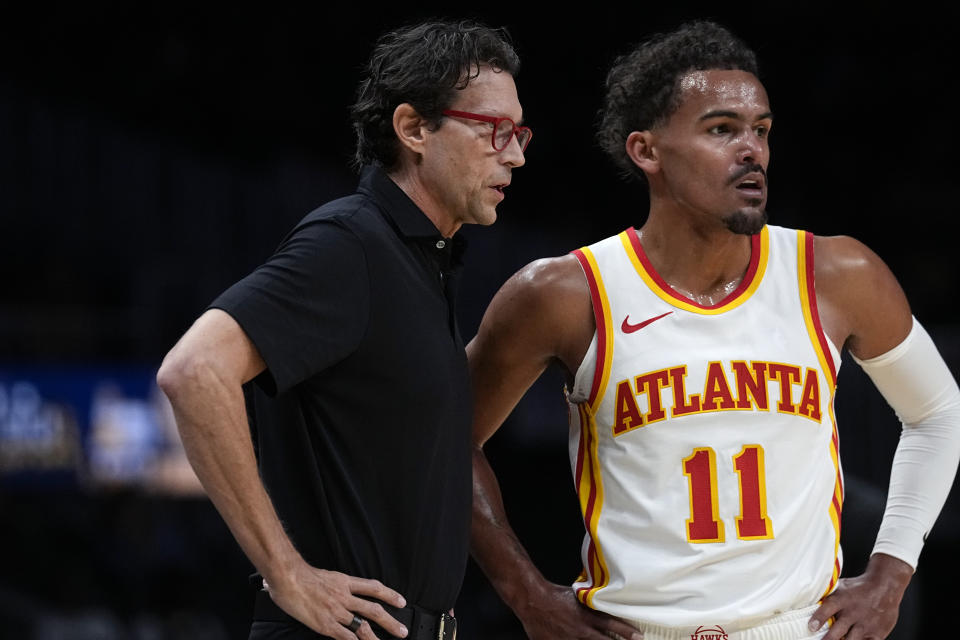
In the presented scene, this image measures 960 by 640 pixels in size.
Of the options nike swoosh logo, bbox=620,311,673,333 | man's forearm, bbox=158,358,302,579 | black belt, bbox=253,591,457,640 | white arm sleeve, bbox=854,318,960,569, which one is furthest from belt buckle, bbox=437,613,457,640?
white arm sleeve, bbox=854,318,960,569

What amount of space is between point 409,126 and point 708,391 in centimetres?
86

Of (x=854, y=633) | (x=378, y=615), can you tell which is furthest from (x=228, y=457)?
(x=854, y=633)

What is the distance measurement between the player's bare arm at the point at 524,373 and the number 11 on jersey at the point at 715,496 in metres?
0.33

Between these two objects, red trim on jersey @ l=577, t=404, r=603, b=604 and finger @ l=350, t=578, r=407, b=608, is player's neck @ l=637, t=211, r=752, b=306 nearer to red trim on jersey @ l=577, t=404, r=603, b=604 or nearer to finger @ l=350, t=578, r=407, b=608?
red trim on jersey @ l=577, t=404, r=603, b=604

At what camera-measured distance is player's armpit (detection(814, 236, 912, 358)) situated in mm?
2832

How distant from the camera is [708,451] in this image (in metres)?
2.66

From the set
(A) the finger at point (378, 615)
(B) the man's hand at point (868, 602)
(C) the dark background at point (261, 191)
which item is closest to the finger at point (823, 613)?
(B) the man's hand at point (868, 602)

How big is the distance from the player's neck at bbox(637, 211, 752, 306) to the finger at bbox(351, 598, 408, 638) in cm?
108

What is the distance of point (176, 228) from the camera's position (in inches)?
342

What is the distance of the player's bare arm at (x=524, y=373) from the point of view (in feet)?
9.34

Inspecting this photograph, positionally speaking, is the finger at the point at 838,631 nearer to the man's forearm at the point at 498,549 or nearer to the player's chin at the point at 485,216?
the man's forearm at the point at 498,549

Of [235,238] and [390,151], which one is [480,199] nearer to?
[390,151]

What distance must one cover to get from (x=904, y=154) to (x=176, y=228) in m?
5.83

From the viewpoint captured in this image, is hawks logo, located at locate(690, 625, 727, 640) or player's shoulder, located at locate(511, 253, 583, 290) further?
player's shoulder, located at locate(511, 253, 583, 290)
